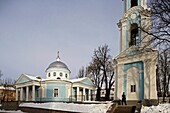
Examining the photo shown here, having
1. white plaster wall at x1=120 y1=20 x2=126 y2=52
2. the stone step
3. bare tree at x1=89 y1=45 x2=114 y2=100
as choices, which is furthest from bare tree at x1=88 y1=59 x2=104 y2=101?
the stone step

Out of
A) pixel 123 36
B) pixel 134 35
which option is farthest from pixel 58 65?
pixel 134 35

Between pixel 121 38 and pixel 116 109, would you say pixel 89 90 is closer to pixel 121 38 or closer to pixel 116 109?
pixel 121 38

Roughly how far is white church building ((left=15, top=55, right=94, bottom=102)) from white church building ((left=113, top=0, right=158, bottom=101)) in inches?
674

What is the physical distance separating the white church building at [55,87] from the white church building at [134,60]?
56.2 ft

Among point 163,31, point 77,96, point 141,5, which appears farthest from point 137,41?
point 77,96

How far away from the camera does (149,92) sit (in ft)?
74.5

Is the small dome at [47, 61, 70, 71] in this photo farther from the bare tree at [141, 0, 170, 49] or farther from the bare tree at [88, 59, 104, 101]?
the bare tree at [141, 0, 170, 49]

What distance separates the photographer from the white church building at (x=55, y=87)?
42.2 meters

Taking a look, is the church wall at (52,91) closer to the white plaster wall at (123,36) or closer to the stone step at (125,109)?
the white plaster wall at (123,36)

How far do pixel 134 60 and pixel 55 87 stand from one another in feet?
69.9

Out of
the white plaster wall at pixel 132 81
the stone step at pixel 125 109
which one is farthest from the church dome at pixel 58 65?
the stone step at pixel 125 109

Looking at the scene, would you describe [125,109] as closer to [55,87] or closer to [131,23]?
[131,23]

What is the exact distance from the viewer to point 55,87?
42.2m

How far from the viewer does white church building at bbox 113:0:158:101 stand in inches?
909
